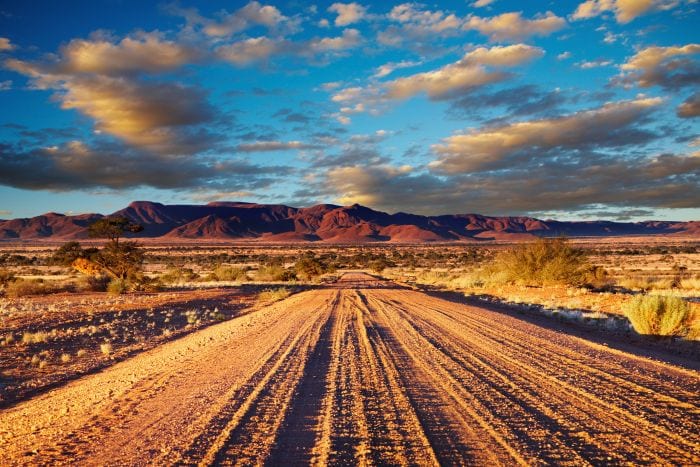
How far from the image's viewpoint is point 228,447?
17.8ft

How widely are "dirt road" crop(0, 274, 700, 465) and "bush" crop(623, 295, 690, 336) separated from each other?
10.6 ft

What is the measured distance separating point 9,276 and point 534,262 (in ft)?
112

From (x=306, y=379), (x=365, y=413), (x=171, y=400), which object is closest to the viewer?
(x=365, y=413)

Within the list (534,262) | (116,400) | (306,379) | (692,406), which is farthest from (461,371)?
(534,262)

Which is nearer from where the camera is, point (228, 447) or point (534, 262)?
point (228, 447)

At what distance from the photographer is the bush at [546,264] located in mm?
28062

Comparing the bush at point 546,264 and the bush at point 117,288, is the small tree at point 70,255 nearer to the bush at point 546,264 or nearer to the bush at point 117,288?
the bush at point 117,288

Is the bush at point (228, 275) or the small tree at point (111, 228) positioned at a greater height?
the small tree at point (111, 228)

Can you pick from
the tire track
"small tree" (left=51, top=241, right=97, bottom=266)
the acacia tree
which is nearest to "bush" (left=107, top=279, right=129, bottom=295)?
the acacia tree

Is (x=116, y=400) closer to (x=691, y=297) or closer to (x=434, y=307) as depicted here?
(x=434, y=307)

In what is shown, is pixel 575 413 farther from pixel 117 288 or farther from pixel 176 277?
pixel 176 277

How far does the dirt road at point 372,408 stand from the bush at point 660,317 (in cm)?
323

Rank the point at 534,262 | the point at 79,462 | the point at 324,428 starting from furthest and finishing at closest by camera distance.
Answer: the point at 534,262 < the point at 324,428 < the point at 79,462

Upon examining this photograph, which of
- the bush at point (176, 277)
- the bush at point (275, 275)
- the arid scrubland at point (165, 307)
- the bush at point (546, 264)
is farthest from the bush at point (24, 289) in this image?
the bush at point (546, 264)
